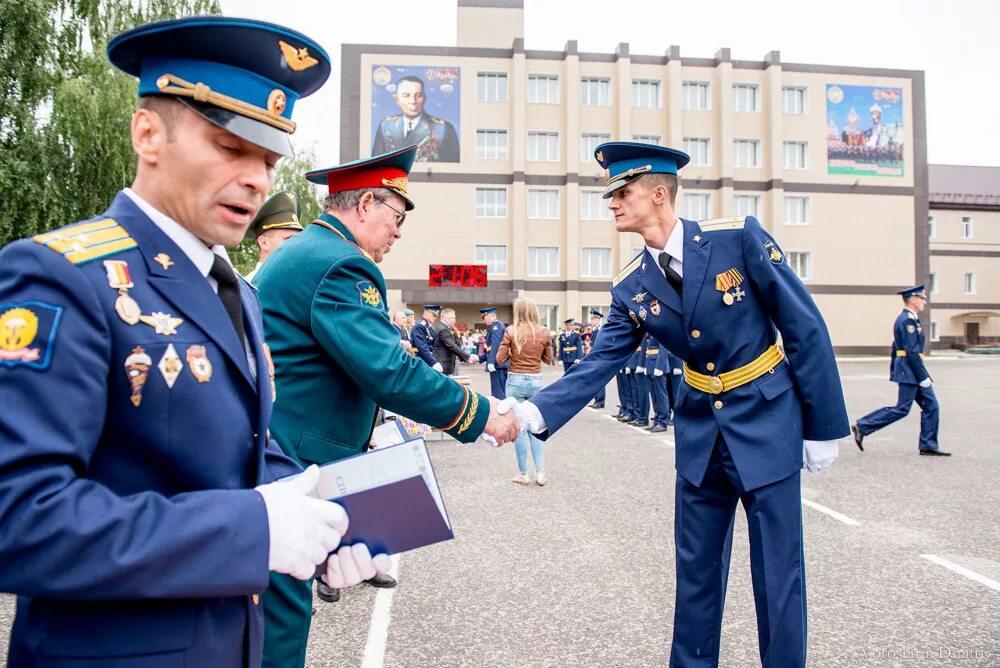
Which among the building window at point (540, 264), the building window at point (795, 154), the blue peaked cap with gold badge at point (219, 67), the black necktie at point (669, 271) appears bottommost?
the black necktie at point (669, 271)

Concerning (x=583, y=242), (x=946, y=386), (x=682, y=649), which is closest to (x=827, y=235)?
(x=583, y=242)

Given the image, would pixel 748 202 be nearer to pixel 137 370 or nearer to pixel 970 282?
pixel 970 282

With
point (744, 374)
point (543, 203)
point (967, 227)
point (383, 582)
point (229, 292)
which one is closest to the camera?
point (229, 292)

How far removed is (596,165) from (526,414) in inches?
1563

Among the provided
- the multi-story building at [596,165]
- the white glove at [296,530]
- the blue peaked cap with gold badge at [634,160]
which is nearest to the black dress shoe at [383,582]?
the blue peaked cap with gold badge at [634,160]

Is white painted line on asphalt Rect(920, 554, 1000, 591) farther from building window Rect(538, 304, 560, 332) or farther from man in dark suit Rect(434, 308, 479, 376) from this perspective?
building window Rect(538, 304, 560, 332)

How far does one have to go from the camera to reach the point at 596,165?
41.0 meters

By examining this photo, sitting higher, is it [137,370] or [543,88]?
[543,88]

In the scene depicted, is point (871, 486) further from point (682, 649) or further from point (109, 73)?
point (109, 73)

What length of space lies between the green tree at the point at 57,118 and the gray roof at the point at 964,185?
5851 centimetres

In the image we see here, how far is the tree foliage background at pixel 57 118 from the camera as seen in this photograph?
45.7ft

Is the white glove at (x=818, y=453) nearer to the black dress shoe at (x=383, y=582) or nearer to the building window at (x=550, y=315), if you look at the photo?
the black dress shoe at (x=383, y=582)

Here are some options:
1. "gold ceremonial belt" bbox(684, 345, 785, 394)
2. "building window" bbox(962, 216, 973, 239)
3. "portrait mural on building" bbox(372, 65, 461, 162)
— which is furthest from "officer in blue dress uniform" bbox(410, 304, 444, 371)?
"building window" bbox(962, 216, 973, 239)

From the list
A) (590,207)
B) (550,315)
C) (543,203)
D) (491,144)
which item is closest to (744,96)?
(590,207)
